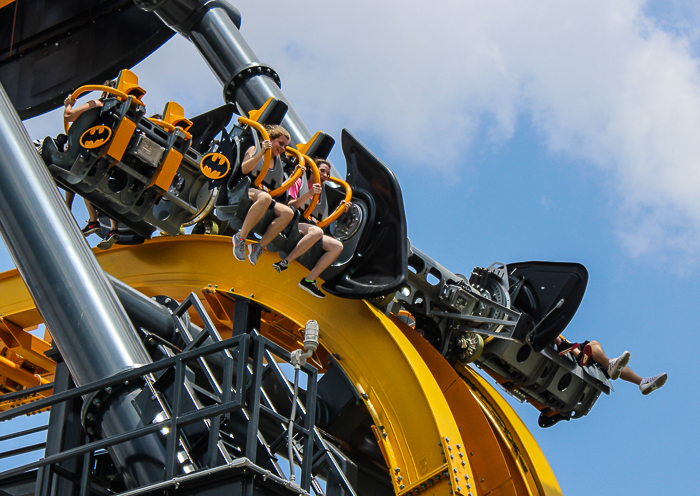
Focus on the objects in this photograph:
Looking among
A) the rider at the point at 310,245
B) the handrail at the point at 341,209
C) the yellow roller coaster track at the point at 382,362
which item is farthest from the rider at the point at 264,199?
the yellow roller coaster track at the point at 382,362

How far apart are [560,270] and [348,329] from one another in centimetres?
264

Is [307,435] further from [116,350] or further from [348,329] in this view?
[348,329]

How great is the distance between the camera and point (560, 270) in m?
9.56

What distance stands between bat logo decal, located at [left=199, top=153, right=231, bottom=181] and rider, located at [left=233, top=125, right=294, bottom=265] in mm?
208

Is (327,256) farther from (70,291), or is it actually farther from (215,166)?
(70,291)

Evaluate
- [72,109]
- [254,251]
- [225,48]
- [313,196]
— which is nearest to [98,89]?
[72,109]

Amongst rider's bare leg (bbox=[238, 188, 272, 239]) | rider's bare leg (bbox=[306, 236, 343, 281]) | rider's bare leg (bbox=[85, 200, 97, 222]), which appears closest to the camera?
rider's bare leg (bbox=[238, 188, 272, 239])

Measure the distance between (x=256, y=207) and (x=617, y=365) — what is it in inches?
176

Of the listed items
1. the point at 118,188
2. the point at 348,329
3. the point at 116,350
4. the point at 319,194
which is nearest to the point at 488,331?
the point at 348,329

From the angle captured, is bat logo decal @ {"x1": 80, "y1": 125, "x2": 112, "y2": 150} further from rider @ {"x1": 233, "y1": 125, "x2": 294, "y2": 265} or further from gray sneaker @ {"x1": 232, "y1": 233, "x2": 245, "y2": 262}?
gray sneaker @ {"x1": 232, "y1": 233, "x2": 245, "y2": 262}

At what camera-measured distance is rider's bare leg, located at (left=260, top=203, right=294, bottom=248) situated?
7.70 meters

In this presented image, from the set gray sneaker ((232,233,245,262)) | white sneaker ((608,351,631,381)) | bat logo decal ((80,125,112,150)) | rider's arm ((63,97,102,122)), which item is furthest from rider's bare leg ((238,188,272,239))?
white sneaker ((608,351,631,381))

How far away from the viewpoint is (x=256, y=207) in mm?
7465

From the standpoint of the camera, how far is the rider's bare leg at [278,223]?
7.70 metres
